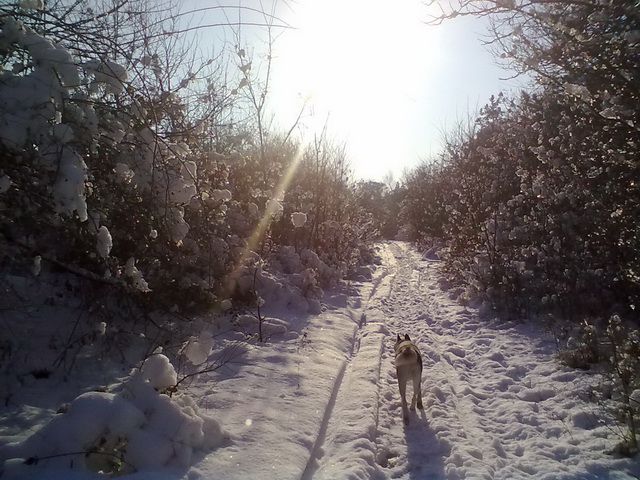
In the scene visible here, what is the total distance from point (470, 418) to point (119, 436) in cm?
366

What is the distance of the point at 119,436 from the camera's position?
331 cm

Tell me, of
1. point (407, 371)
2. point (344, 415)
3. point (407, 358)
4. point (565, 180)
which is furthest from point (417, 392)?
point (565, 180)

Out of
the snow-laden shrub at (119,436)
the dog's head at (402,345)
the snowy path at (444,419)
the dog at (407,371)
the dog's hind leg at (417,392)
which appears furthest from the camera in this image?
the dog's head at (402,345)

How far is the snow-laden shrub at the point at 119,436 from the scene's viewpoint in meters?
3.15

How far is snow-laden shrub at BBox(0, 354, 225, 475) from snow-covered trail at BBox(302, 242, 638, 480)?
3.67 feet

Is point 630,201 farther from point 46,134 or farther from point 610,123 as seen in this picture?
point 46,134

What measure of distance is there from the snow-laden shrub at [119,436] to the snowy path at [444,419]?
30 cm

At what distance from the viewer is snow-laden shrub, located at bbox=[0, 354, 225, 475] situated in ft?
10.3

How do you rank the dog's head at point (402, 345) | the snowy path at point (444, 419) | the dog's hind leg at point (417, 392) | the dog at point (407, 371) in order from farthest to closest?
the dog's head at point (402, 345)
the dog's hind leg at point (417, 392)
the dog at point (407, 371)
the snowy path at point (444, 419)

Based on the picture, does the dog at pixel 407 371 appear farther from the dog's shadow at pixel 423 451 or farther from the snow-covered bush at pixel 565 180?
the snow-covered bush at pixel 565 180

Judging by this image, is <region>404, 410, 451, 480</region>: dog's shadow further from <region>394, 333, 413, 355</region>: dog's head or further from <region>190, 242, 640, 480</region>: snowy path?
<region>394, 333, 413, 355</region>: dog's head

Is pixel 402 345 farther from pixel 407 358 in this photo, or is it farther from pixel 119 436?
pixel 119 436

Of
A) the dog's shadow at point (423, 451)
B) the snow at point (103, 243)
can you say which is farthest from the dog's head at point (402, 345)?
the snow at point (103, 243)

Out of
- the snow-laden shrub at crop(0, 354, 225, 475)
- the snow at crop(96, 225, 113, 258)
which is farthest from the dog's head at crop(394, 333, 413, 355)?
the snow at crop(96, 225, 113, 258)
